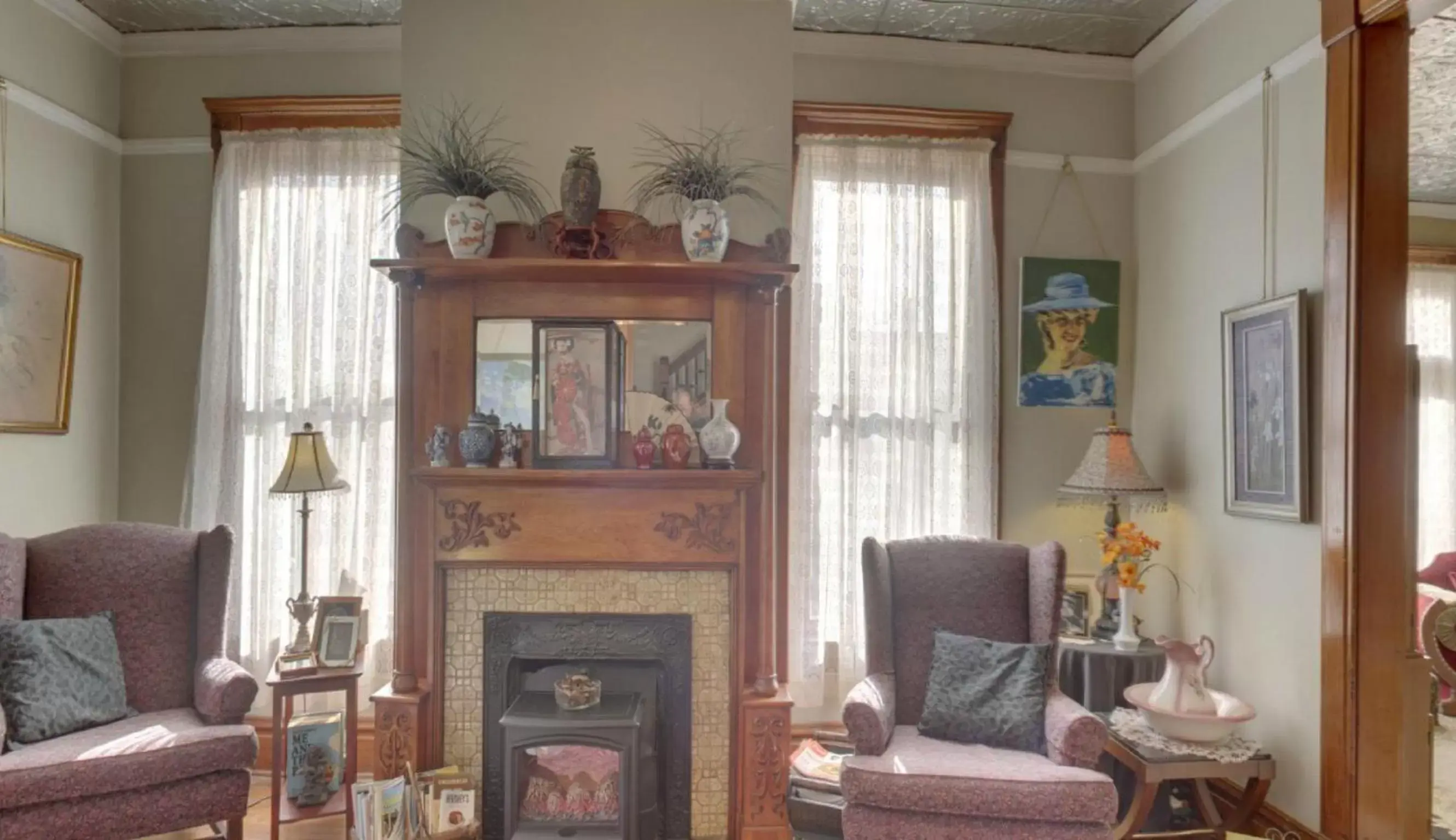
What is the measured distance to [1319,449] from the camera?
266cm

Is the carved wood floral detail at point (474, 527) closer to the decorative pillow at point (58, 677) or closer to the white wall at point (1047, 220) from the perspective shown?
the decorative pillow at point (58, 677)

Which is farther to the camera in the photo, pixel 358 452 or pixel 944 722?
pixel 358 452

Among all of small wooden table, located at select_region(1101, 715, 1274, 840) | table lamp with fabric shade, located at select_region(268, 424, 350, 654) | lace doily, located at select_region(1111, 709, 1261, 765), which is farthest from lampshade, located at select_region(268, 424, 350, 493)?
lace doily, located at select_region(1111, 709, 1261, 765)

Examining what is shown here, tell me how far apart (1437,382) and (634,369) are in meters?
4.83

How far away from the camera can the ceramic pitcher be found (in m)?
2.67

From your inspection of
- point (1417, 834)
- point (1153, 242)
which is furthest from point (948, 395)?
point (1417, 834)

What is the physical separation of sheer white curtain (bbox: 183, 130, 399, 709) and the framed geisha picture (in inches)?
35.8

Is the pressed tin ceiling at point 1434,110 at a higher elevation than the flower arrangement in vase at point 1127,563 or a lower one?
higher

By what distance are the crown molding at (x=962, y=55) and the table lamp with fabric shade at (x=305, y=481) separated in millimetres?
2640

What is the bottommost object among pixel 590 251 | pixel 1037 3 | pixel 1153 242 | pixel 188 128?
pixel 590 251

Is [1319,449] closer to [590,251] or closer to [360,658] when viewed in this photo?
[590,251]

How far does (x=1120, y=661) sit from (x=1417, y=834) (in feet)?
3.08

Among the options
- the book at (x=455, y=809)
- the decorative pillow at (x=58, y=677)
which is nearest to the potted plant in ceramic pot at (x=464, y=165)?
the decorative pillow at (x=58, y=677)

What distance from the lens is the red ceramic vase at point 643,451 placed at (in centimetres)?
295
